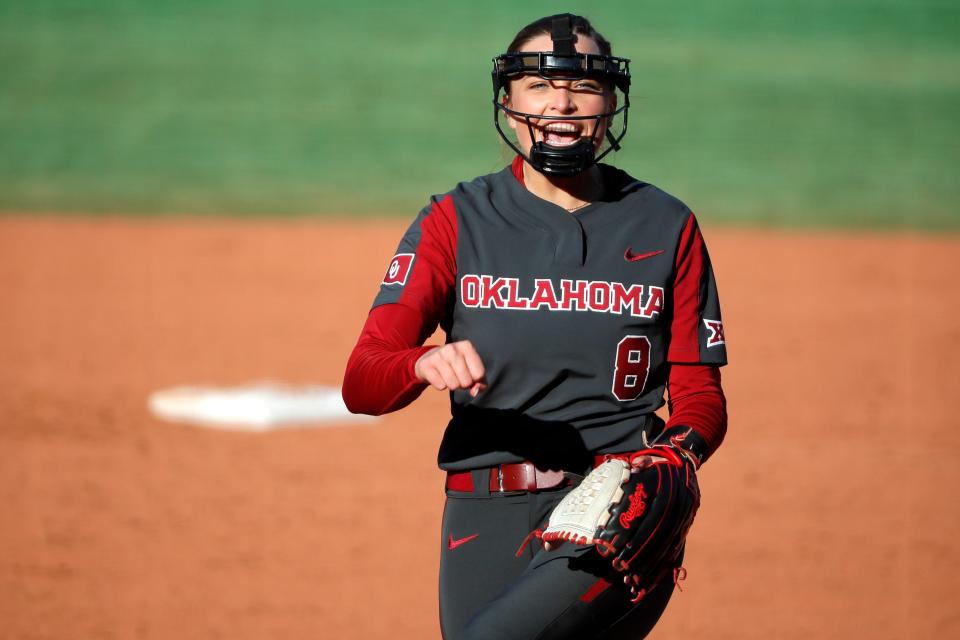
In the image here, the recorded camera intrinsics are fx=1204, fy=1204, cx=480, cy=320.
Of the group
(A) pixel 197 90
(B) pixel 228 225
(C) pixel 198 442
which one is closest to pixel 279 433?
(C) pixel 198 442

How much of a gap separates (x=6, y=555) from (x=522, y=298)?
3.63 m

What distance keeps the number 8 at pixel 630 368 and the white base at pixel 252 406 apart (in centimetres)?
479

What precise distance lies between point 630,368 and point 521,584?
1.69 ft

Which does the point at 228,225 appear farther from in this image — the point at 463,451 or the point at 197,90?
the point at 463,451

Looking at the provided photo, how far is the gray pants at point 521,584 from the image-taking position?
2266 millimetres

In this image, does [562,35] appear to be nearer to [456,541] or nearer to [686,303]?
[686,303]

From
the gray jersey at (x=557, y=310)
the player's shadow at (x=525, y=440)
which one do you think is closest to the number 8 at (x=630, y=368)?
the gray jersey at (x=557, y=310)

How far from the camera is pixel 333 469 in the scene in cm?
648

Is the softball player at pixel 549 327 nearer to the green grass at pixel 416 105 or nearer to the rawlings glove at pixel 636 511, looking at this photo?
the rawlings glove at pixel 636 511

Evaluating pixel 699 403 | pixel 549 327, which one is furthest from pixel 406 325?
pixel 699 403

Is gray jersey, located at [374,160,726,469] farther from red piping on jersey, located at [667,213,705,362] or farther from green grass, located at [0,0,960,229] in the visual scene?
green grass, located at [0,0,960,229]

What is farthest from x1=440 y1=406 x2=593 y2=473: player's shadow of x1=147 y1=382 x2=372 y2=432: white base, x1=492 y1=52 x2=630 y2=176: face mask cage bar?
x1=147 y1=382 x2=372 y2=432: white base

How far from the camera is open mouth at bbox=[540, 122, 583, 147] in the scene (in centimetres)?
260

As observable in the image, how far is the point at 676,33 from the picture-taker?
2119 centimetres
